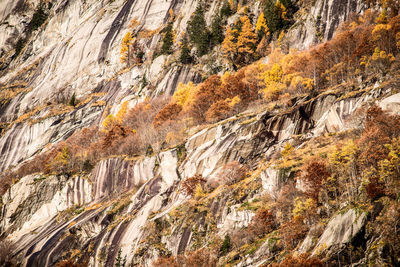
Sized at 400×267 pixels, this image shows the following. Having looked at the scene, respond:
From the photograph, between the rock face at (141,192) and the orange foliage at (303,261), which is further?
the rock face at (141,192)

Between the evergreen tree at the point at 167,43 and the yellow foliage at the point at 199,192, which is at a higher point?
the evergreen tree at the point at 167,43

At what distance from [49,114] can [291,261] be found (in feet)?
307

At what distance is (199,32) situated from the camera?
95.6m

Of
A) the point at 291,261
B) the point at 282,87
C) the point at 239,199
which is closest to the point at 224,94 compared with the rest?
the point at 282,87

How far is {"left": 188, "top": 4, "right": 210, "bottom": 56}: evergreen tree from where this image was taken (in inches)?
3647

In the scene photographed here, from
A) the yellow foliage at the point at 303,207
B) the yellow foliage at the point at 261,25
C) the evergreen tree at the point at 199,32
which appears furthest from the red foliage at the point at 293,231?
the evergreen tree at the point at 199,32

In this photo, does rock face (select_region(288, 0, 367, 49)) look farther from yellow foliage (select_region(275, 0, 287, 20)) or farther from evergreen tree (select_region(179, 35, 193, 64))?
evergreen tree (select_region(179, 35, 193, 64))

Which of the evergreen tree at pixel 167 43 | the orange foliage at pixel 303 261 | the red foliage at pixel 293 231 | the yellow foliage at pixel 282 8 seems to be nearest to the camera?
the orange foliage at pixel 303 261

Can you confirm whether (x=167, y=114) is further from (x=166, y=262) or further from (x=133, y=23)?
(x=133, y=23)

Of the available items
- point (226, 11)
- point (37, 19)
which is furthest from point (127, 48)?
point (37, 19)

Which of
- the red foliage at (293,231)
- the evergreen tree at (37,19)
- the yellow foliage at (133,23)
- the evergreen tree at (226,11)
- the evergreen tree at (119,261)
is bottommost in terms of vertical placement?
the evergreen tree at (119,261)

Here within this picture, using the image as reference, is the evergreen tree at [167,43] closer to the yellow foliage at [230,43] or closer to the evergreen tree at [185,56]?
the evergreen tree at [185,56]

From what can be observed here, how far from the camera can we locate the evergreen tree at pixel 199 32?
92625 millimetres

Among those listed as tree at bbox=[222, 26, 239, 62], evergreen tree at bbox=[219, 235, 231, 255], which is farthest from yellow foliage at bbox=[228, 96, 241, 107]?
evergreen tree at bbox=[219, 235, 231, 255]
